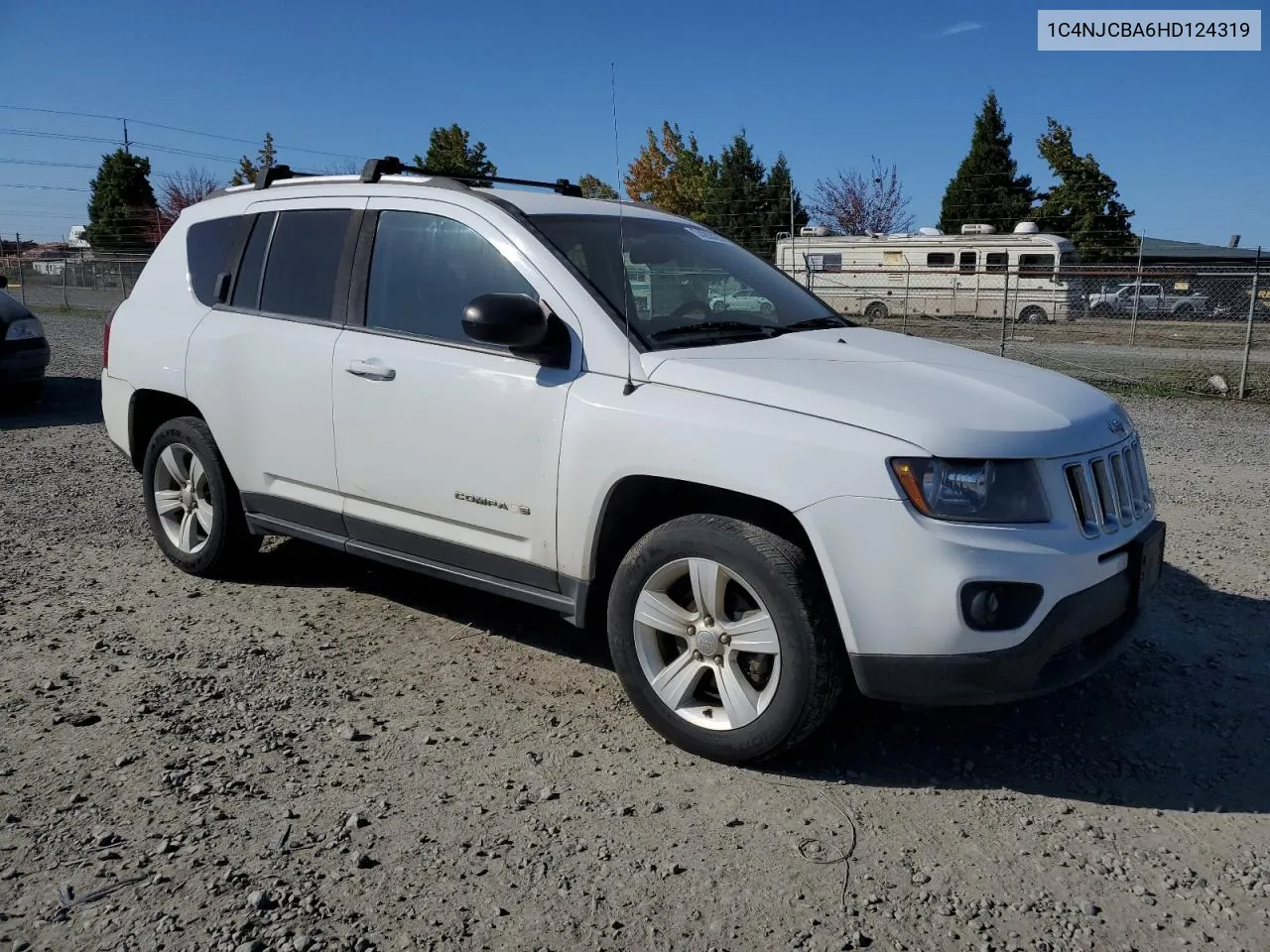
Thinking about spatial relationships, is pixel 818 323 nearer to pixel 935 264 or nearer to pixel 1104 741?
pixel 1104 741

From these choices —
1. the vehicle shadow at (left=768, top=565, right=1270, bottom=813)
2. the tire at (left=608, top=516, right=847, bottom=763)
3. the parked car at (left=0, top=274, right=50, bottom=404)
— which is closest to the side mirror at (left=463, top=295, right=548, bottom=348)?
the tire at (left=608, top=516, right=847, bottom=763)

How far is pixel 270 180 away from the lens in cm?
499

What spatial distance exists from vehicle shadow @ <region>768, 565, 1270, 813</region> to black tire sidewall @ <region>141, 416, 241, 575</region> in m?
2.92

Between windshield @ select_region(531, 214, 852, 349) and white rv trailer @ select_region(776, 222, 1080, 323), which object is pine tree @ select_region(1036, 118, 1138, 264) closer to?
white rv trailer @ select_region(776, 222, 1080, 323)

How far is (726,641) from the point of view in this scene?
3.27 meters

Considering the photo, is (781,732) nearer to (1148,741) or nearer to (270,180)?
(1148,741)

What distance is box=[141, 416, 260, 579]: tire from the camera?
15.9 ft

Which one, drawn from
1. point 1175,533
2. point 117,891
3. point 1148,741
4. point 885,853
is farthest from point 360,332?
point 1175,533

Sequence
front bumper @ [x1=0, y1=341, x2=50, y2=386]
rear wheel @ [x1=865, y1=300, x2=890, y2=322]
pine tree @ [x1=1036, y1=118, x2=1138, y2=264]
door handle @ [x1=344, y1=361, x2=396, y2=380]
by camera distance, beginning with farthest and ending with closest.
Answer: pine tree @ [x1=1036, y1=118, x2=1138, y2=264]
rear wheel @ [x1=865, y1=300, x2=890, y2=322]
front bumper @ [x1=0, y1=341, x2=50, y2=386]
door handle @ [x1=344, y1=361, x2=396, y2=380]

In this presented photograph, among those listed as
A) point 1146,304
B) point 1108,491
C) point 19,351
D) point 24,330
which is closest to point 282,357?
point 1108,491

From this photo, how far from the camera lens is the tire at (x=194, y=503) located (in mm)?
4848

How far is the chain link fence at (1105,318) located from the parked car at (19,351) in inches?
474

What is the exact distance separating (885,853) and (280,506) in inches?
116

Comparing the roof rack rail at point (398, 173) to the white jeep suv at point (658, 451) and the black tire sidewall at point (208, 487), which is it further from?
the black tire sidewall at point (208, 487)
